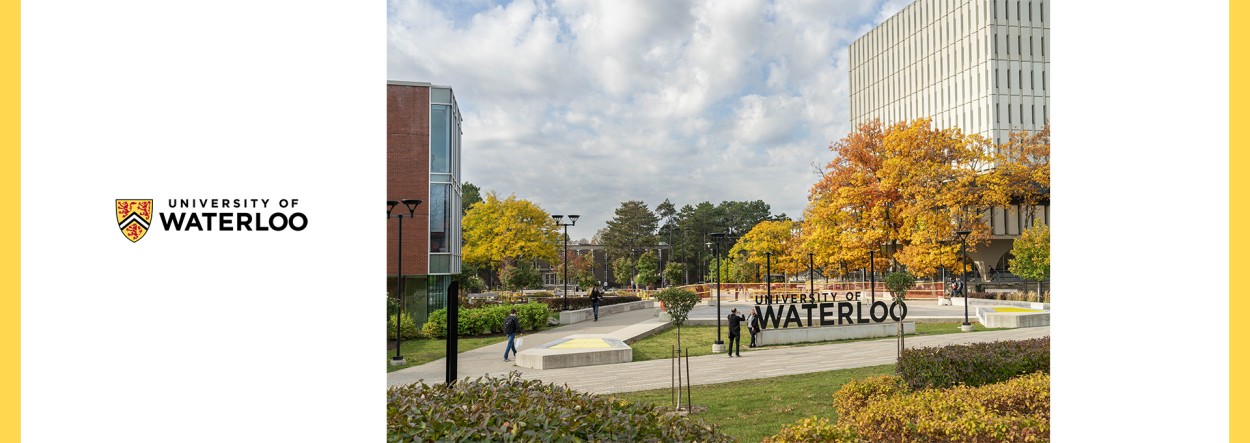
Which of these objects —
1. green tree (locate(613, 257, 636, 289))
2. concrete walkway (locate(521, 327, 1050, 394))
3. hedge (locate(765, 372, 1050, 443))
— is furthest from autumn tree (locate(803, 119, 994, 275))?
green tree (locate(613, 257, 636, 289))

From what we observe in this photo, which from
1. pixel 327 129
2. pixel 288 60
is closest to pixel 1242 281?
pixel 327 129

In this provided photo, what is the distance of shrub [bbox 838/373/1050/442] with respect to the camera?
5.18m

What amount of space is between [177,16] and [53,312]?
1367mm

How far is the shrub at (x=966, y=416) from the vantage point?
5.18 metres

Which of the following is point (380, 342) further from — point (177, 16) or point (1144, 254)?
point (1144, 254)

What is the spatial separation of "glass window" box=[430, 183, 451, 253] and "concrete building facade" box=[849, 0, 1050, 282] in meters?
35.9

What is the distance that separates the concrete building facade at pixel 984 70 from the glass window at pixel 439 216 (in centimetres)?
3588

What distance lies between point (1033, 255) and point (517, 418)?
3482 centimetres

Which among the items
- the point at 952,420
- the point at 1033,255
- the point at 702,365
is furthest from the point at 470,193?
the point at 952,420

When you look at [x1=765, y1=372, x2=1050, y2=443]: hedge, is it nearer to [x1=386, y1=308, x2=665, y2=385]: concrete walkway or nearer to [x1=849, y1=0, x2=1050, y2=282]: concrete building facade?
[x1=386, y1=308, x2=665, y2=385]: concrete walkway

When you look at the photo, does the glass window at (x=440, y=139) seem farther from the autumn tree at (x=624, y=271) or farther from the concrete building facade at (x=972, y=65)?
the concrete building facade at (x=972, y=65)

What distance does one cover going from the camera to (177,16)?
→ 3246 millimetres

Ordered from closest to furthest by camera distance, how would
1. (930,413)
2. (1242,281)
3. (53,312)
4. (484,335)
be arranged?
(53,312)
(1242,281)
(930,413)
(484,335)

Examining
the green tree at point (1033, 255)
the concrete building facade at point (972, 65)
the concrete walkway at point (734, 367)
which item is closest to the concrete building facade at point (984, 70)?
the concrete building facade at point (972, 65)
